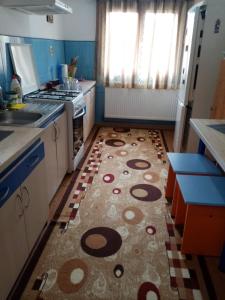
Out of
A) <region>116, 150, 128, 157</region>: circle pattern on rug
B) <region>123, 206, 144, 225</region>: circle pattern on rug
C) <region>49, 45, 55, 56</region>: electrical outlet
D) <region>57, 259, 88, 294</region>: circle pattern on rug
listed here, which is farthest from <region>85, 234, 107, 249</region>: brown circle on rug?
<region>49, 45, 55, 56</region>: electrical outlet

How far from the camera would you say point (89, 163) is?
3188mm

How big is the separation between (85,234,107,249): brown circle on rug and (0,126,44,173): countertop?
923 millimetres

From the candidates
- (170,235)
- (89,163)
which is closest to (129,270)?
(170,235)

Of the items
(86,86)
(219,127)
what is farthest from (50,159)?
(86,86)

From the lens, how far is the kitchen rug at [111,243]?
1531 mm

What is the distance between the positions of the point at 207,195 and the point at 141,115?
121 inches

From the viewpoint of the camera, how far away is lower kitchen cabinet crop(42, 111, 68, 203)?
82.2 inches

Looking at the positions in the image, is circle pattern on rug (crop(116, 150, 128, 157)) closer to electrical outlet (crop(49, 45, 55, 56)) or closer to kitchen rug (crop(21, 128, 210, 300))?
kitchen rug (crop(21, 128, 210, 300))

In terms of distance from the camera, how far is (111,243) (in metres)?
1.90

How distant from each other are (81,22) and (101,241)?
12.2 feet

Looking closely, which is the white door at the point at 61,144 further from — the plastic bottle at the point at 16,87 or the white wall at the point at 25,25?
the white wall at the point at 25,25

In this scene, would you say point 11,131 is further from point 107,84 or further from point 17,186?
point 107,84

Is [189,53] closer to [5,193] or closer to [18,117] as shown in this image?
[18,117]

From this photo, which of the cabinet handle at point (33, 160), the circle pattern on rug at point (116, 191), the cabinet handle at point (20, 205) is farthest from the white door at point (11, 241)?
the circle pattern on rug at point (116, 191)
